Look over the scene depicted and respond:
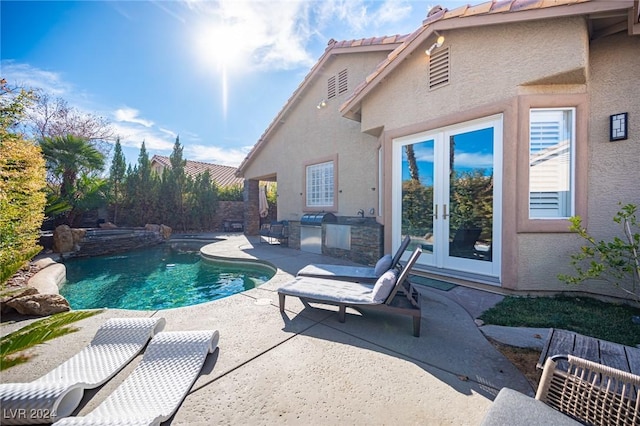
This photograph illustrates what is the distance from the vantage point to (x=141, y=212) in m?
19.5

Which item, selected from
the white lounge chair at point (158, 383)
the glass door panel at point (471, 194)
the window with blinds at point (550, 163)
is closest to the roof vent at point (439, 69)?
the glass door panel at point (471, 194)

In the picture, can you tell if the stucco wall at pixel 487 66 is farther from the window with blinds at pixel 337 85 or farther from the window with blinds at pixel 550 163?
the window with blinds at pixel 337 85

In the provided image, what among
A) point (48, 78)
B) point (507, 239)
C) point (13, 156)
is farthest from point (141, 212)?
point (507, 239)

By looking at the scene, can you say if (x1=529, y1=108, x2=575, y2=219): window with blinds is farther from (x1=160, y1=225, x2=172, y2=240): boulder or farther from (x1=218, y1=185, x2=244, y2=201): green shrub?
(x1=218, y1=185, x2=244, y2=201): green shrub

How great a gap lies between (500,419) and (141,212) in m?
23.2

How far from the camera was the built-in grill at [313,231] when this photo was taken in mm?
10453

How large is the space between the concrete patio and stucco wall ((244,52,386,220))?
19.3 feet

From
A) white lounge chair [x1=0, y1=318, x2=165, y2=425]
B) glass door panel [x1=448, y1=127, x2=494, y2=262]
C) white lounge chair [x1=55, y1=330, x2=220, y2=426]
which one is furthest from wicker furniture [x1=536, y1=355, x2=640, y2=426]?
glass door panel [x1=448, y1=127, x2=494, y2=262]

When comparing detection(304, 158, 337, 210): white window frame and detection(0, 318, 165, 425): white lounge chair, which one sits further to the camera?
detection(304, 158, 337, 210): white window frame

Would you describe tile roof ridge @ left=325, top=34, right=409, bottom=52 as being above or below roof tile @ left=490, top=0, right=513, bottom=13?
above

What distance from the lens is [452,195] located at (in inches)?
257

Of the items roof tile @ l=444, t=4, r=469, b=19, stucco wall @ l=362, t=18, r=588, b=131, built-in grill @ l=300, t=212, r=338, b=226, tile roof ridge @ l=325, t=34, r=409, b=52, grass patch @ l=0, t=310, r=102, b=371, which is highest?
tile roof ridge @ l=325, t=34, r=409, b=52

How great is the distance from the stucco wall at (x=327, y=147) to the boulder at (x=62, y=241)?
32.7 feet

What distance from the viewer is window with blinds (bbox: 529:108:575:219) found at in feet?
17.9
